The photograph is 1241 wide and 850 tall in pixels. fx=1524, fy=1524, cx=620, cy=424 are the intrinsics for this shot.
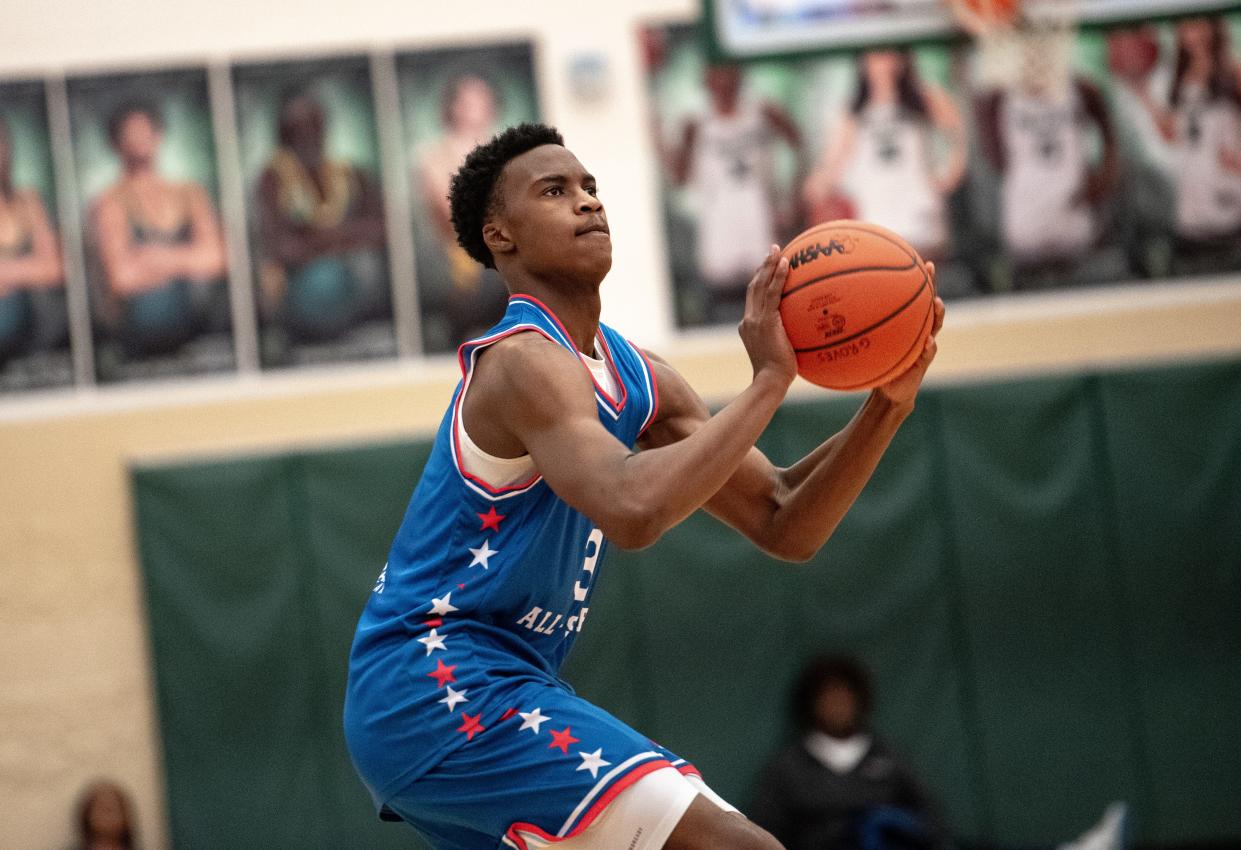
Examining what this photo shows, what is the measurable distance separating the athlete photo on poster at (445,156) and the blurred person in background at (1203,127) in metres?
3.83

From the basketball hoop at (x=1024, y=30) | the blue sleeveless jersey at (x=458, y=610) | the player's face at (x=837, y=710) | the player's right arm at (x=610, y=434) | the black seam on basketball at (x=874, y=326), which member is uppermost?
the basketball hoop at (x=1024, y=30)

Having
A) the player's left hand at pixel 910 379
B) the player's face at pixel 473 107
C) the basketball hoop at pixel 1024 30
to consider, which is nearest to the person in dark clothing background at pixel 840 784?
the basketball hoop at pixel 1024 30

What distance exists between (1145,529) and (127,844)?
19.7 ft

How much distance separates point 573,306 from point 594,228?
181 mm

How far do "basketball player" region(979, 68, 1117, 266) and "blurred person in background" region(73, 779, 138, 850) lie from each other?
6.02 metres

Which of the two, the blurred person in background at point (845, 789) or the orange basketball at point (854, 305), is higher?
the orange basketball at point (854, 305)

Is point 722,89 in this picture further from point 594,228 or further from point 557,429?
point 557,429

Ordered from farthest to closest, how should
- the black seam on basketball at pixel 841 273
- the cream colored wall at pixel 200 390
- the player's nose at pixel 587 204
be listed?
1. the cream colored wall at pixel 200 390
2. the player's nose at pixel 587 204
3. the black seam on basketball at pixel 841 273

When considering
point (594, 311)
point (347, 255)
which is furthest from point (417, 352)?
point (594, 311)

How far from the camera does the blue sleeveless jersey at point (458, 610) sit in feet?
10.4

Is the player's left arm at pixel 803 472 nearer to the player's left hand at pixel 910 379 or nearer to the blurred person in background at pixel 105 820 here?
the player's left hand at pixel 910 379

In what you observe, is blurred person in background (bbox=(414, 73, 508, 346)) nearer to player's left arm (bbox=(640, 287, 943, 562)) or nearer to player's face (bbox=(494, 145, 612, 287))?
player's left arm (bbox=(640, 287, 943, 562))

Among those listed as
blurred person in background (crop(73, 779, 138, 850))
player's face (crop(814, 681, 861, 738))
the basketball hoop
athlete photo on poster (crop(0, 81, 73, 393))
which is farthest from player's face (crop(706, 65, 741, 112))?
blurred person in background (crop(73, 779, 138, 850))

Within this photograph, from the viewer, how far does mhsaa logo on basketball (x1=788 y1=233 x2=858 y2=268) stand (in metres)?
3.35
